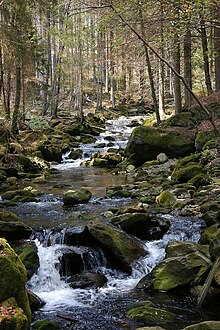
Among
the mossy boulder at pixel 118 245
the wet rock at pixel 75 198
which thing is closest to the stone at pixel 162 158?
the wet rock at pixel 75 198

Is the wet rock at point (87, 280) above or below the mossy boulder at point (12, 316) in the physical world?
below

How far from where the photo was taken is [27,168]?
16.9m

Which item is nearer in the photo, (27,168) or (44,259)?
(44,259)

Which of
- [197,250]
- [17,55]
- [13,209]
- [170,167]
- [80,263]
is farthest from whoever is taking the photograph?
[17,55]

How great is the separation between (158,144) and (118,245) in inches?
375

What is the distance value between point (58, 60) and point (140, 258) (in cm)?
2181

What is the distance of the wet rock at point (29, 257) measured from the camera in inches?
280

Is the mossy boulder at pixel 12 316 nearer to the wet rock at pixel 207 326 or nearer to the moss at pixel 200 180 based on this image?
the wet rock at pixel 207 326

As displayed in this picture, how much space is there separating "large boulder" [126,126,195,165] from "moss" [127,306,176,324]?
444 inches

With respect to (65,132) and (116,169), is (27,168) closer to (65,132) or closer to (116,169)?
(116,169)

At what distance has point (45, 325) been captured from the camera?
535cm

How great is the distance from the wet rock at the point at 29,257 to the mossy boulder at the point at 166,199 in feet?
12.7

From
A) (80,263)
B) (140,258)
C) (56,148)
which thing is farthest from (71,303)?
(56,148)

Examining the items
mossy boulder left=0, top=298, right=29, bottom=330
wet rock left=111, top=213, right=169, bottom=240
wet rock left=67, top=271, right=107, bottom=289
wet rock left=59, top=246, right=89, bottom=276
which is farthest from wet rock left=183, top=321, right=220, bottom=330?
wet rock left=111, top=213, right=169, bottom=240
